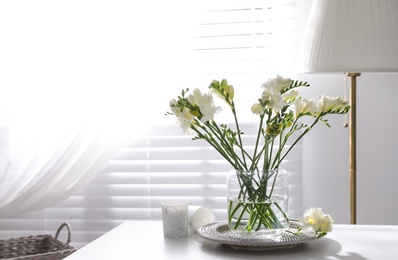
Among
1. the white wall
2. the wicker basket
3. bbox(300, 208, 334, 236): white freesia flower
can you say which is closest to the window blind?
the white wall

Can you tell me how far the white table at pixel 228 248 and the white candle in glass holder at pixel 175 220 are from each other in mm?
22

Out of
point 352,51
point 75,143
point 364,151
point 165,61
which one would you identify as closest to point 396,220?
point 364,151

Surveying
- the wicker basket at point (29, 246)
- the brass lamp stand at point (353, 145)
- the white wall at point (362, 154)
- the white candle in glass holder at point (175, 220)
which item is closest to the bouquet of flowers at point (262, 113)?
the white candle in glass holder at point (175, 220)

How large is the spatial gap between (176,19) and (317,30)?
702 millimetres

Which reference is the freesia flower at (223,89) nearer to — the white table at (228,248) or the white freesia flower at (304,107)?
the white freesia flower at (304,107)

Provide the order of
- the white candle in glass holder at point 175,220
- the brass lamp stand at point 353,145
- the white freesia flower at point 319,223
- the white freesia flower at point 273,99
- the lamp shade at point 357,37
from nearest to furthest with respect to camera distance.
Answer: the white freesia flower at point 273,99 < the white freesia flower at point 319,223 < the white candle in glass holder at point 175,220 < the lamp shade at point 357,37 < the brass lamp stand at point 353,145

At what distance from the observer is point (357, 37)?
86.8 inches

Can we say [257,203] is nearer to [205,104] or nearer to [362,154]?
[205,104]

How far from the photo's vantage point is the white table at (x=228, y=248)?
5.45 feet

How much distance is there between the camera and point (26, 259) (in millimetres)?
2484

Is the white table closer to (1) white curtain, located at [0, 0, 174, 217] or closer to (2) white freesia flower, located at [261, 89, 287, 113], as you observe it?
(2) white freesia flower, located at [261, 89, 287, 113]

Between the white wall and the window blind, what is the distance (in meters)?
0.07

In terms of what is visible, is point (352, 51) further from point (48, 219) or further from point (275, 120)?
point (48, 219)

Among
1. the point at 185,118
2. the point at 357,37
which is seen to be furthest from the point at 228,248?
the point at 357,37
